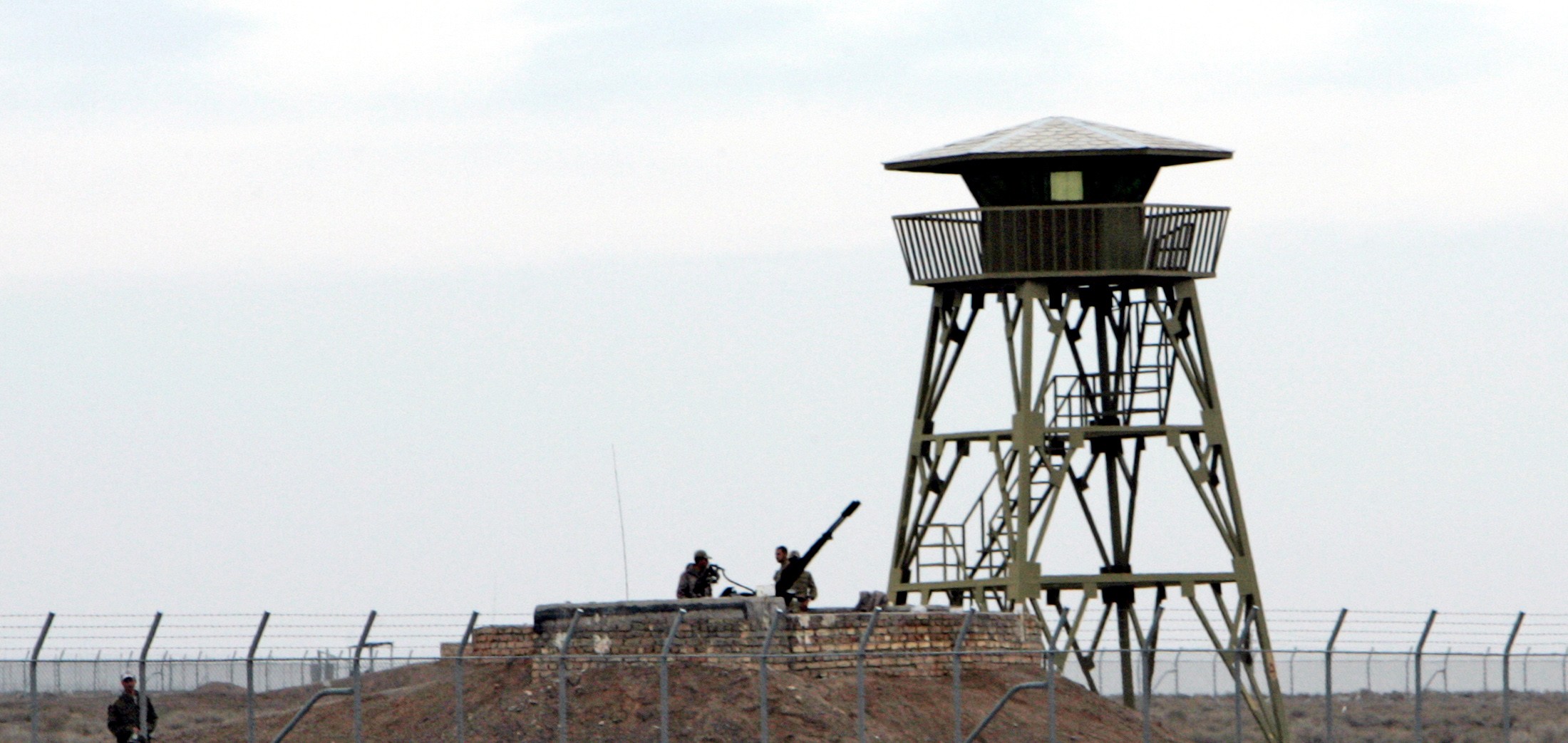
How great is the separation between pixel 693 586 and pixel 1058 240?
27.4 ft

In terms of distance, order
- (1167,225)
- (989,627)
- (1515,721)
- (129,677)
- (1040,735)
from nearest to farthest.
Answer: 1. (129,677)
2. (1040,735)
3. (989,627)
4. (1167,225)
5. (1515,721)

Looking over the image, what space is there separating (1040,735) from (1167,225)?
36.6ft

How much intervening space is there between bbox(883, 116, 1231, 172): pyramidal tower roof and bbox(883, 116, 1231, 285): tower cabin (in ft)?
0.08

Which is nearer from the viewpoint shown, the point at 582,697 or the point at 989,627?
the point at 582,697

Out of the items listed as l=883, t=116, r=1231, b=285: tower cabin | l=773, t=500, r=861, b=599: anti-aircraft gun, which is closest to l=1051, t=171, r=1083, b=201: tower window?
l=883, t=116, r=1231, b=285: tower cabin

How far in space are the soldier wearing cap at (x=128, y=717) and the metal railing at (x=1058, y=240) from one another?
15141mm

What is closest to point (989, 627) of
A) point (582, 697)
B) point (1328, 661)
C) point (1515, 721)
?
point (582, 697)

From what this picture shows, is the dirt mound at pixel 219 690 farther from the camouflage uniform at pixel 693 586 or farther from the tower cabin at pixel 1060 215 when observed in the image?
the tower cabin at pixel 1060 215

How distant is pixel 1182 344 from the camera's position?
43375 millimetres

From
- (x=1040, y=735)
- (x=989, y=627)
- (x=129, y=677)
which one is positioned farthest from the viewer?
(x=989, y=627)

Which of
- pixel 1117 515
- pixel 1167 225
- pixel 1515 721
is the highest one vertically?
pixel 1167 225

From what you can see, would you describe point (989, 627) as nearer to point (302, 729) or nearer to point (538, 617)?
point (538, 617)

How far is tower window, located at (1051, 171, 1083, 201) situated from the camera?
42.5 meters

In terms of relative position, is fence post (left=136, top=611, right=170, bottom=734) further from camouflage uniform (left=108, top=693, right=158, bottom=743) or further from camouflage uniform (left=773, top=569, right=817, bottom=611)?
camouflage uniform (left=773, top=569, right=817, bottom=611)
